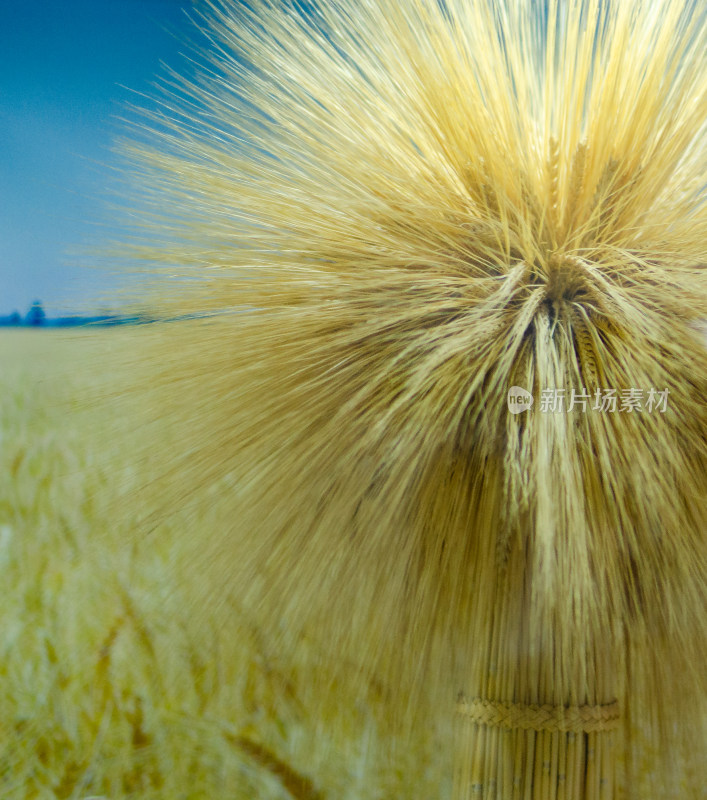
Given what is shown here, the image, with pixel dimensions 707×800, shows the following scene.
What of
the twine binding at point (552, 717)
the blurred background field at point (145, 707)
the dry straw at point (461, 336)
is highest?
the dry straw at point (461, 336)

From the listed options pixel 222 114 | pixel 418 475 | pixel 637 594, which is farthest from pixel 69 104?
pixel 637 594

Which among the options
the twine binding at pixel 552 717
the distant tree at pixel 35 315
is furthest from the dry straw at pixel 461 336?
the distant tree at pixel 35 315

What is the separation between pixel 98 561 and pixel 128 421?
1.80ft

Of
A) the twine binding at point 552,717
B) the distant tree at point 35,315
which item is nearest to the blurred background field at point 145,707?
the distant tree at point 35,315

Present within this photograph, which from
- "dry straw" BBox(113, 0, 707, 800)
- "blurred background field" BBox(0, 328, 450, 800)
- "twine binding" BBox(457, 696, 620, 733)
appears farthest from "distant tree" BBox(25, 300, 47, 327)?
"twine binding" BBox(457, 696, 620, 733)

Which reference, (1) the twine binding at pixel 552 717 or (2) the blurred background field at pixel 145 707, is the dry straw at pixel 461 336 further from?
(2) the blurred background field at pixel 145 707

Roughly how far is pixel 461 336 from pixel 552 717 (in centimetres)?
28

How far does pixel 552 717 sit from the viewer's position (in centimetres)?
47

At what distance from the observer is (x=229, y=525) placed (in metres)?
0.51

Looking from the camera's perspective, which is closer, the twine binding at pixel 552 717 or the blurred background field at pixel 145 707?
the twine binding at pixel 552 717

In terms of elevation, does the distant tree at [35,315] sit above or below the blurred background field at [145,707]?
above

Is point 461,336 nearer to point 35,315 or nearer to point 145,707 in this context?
point 35,315

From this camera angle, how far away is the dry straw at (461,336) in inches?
15.4

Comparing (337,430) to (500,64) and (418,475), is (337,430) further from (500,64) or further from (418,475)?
(500,64)
